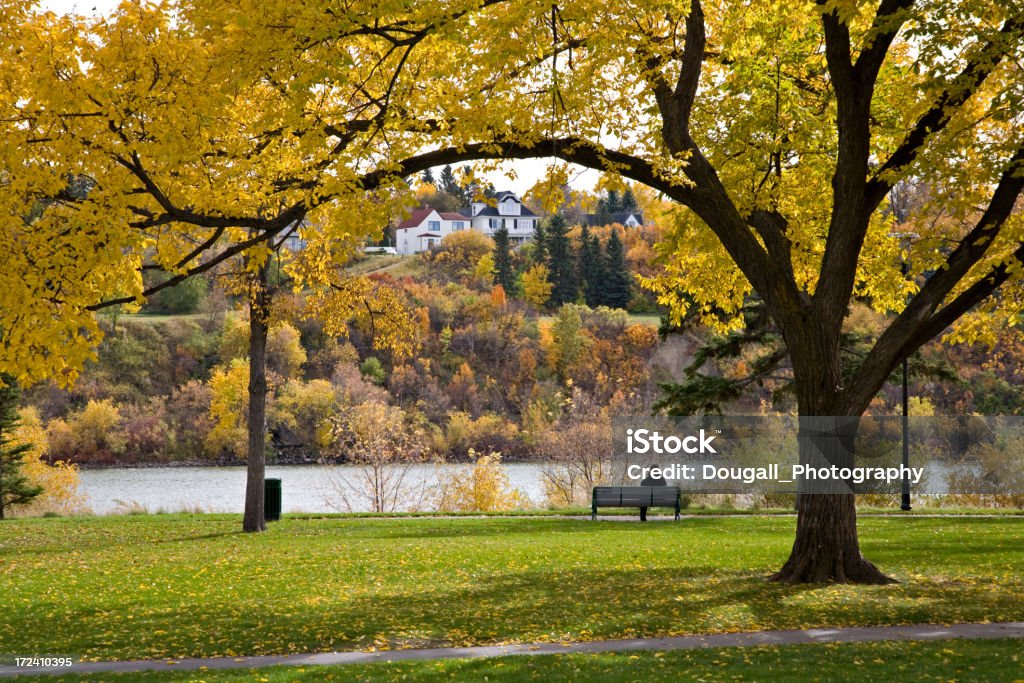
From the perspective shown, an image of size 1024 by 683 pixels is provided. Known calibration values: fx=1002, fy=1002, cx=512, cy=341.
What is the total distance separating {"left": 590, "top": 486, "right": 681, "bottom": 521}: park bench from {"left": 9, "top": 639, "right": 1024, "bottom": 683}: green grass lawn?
12561 millimetres

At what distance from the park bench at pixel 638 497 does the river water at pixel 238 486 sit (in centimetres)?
773

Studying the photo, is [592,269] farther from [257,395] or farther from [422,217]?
[257,395]

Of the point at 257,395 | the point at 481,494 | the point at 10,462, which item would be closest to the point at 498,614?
the point at 257,395

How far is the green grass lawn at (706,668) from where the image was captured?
A: 23.6 feet

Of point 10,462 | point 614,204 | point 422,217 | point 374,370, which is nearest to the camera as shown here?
point 10,462

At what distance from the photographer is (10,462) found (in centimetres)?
2350

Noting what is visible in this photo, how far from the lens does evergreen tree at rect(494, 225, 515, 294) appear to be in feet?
237

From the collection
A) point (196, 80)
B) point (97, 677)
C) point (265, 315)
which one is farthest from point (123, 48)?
point (265, 315)

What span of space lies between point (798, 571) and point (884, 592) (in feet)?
3.44

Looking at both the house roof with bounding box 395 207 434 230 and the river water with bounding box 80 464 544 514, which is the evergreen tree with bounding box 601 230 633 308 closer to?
the river water with bounding box 80 464 544 514

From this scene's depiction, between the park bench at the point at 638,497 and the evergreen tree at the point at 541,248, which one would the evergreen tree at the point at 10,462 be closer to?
the park bench at the point at 638,497

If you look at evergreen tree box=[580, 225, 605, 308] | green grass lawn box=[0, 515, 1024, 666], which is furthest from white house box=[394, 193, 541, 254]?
green grass lawn box=[0, 515, 1024, 666]

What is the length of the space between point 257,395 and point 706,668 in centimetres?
1334

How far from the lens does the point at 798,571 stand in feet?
39.0
